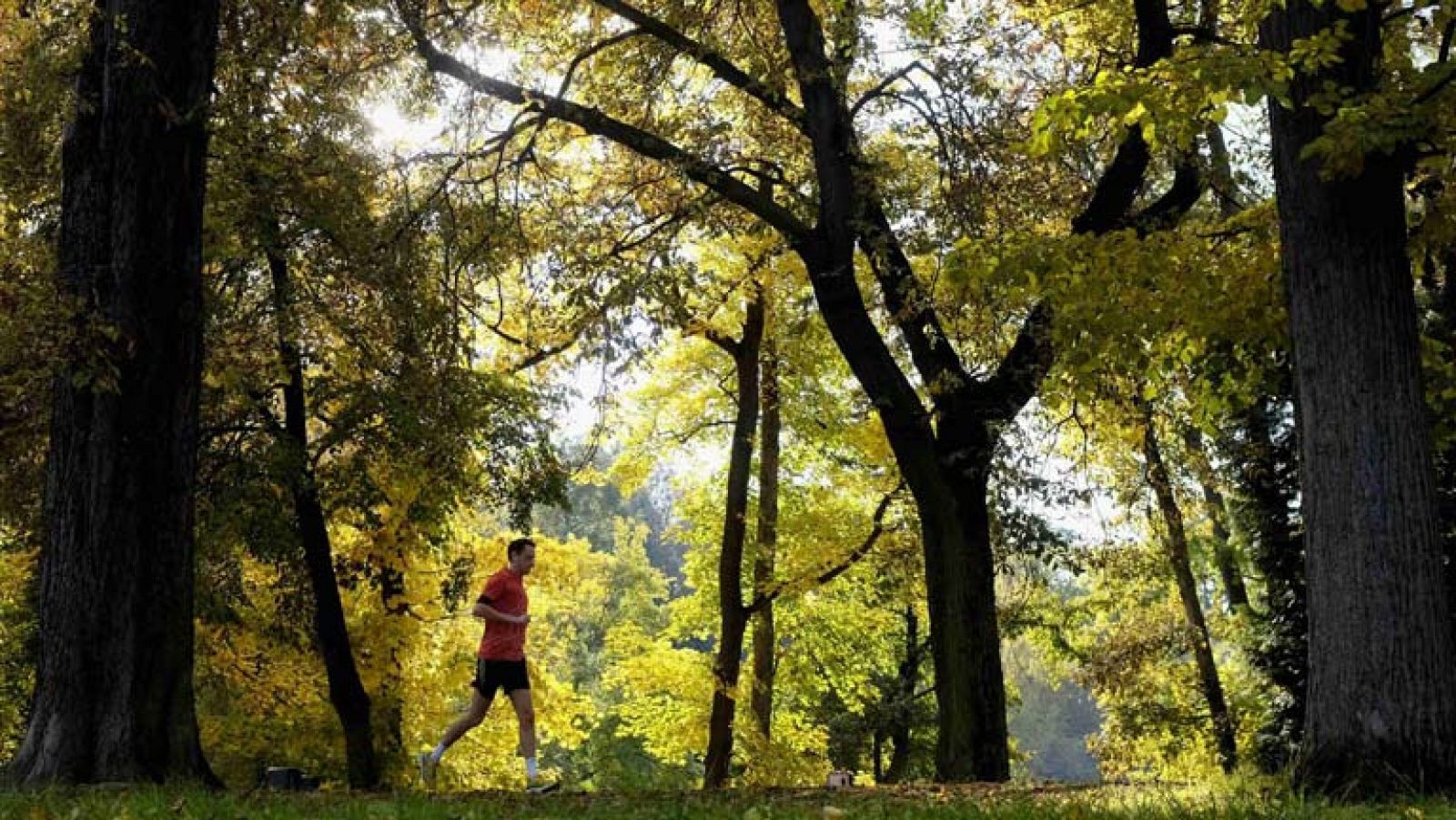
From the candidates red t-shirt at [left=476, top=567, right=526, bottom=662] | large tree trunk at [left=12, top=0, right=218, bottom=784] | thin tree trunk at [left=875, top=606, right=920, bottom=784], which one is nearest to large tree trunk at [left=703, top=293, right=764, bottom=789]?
red t-shirt at [left=476, top=567, right=526, bottom=662]

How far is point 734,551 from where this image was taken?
68.8 ft

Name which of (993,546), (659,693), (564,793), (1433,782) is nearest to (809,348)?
(993,546)

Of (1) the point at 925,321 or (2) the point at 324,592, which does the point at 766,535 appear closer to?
(2) the point at 324,592

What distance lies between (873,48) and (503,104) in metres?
3.90

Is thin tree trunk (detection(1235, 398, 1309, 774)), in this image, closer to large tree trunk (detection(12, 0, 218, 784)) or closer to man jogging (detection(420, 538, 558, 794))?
man jogging (detection(420, 538, 558, 794))

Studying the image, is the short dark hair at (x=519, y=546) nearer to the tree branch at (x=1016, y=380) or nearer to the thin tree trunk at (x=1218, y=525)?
the tree branch at (x=1016, y=380)

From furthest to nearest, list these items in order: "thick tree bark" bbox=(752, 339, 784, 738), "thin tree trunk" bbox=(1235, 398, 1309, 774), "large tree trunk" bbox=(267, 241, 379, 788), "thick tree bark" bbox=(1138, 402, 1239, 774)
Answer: "thick tree bark" bbox=(752, 339, 784, 738) → "thick tree bark" bbox=(1138, 402, 1239, 774) → "thin tree trunk" bbox=(1235, 398, 1309, 774) → "large tree trunk" bbox=(267, 241, 379, 788)

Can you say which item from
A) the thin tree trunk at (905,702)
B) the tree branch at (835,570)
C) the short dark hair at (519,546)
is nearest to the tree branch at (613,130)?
the short dark hair at (519,546)

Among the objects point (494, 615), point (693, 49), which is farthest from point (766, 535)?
point (494, 615)

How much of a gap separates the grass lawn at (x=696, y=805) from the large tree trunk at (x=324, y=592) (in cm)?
817

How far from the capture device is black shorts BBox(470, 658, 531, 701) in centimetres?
1104

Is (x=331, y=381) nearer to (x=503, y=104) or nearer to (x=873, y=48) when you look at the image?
(x=503, y=104)

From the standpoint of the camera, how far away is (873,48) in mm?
12273

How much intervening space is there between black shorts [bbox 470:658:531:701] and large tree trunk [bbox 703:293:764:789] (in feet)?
31.1
